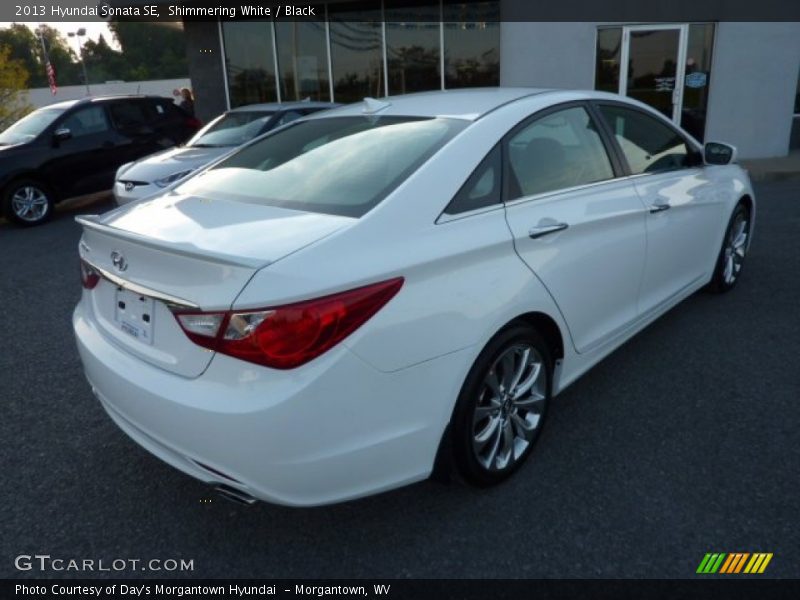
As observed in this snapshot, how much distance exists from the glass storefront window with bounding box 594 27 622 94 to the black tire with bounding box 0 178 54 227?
31.1 feet

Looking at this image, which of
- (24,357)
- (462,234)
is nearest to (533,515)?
(462,234)

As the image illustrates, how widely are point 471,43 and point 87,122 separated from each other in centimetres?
733

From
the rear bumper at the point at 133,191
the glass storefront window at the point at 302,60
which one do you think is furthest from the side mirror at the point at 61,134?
the glass storefront window at the point at 302,60

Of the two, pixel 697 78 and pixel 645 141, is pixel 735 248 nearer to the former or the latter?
pixel 645 141

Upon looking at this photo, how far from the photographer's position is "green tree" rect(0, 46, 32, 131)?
20141 millimetres

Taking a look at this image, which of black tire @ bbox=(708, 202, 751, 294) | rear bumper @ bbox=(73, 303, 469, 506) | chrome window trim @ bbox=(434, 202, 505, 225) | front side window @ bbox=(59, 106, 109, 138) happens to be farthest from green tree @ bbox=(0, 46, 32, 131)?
chrome window trim @ bbox=(434, 202, 505, 225)

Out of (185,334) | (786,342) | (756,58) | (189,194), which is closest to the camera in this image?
(185,334)

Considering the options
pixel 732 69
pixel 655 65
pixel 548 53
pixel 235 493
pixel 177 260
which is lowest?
pixel 235 493

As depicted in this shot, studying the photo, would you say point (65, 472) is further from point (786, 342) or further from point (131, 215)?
point (786, 342)

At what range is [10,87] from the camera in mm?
20391

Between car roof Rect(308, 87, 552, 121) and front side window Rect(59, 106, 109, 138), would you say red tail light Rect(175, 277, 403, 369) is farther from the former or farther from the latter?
front side window Rect(59, 106, 109, 138)

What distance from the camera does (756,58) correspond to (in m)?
11.2

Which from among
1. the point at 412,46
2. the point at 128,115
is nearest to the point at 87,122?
the point at 128,115

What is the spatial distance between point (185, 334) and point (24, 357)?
2.74 m
